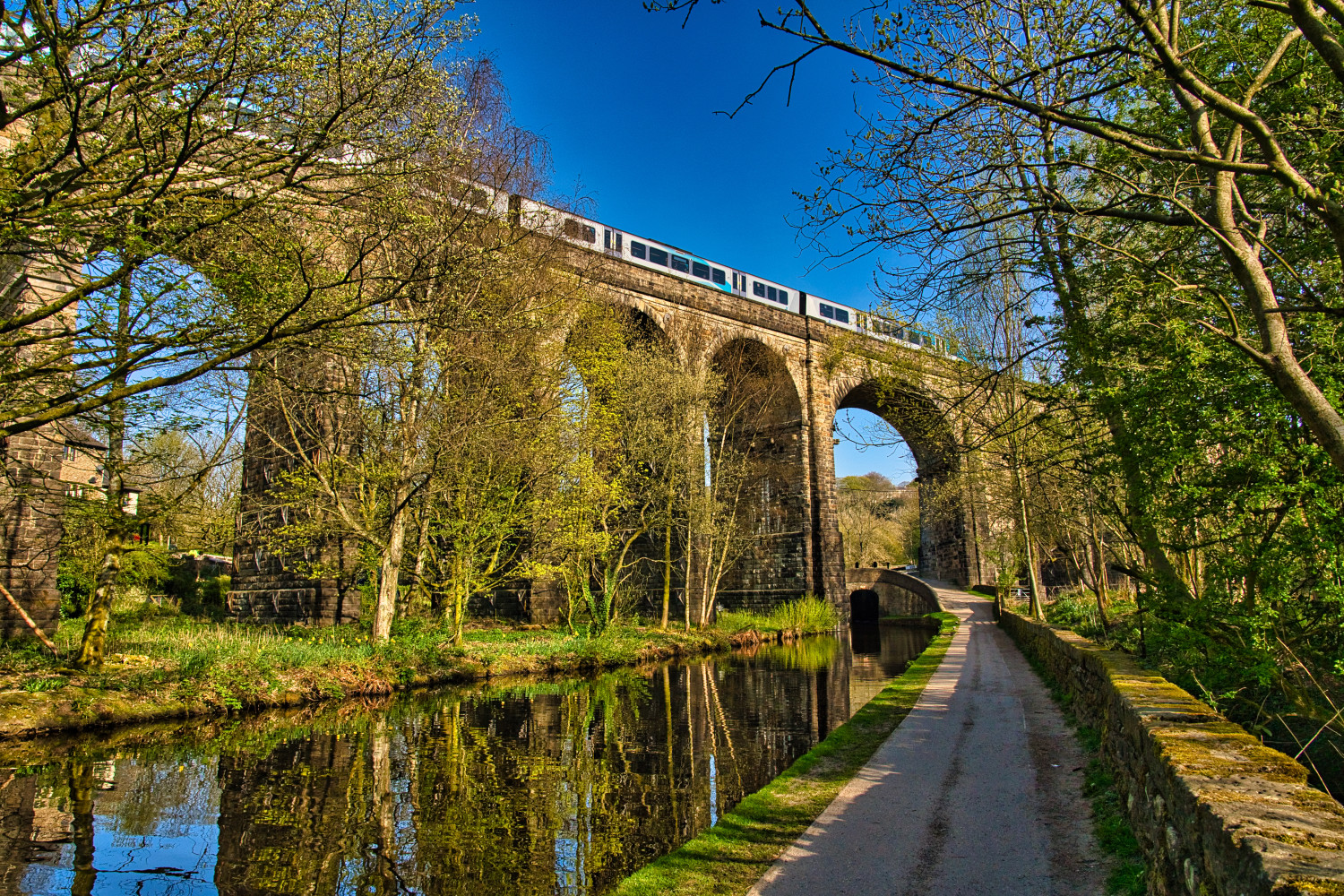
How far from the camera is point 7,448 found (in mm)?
9414

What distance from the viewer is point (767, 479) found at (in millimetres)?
22359

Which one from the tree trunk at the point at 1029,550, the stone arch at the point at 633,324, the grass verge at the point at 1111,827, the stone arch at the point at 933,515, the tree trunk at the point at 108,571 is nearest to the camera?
the grass verge at the point at 1111,827

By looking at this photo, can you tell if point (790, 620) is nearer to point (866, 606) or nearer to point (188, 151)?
point (866, 606)

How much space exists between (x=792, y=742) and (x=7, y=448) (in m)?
10.1

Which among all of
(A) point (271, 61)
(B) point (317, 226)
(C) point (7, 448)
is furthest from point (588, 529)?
(A) point (271, 61)

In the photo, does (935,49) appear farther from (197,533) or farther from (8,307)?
(197,533)

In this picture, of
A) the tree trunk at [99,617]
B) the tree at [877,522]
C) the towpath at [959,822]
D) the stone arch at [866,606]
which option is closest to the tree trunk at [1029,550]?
the towpath at [959,822]

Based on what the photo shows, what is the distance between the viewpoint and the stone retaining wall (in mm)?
1687

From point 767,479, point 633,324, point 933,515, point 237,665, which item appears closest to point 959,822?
point 237,665

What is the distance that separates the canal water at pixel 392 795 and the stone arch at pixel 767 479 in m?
12.7

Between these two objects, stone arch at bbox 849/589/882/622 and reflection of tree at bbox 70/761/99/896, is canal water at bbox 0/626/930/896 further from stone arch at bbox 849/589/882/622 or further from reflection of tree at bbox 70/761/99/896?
stone arch at bbox 849/589/882/622

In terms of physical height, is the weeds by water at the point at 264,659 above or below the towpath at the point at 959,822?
above

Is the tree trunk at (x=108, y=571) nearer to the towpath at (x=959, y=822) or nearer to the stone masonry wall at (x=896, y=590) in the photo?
the towpath at (x=959, y=822)

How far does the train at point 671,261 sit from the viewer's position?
438 inches
